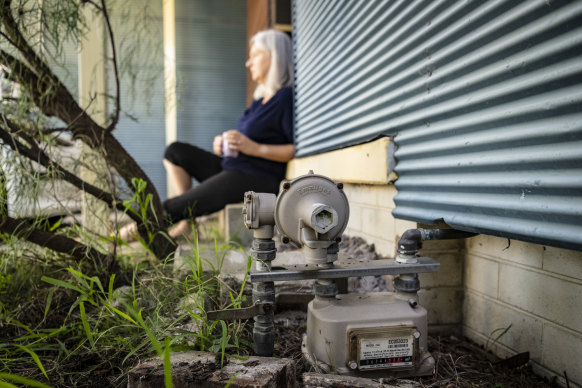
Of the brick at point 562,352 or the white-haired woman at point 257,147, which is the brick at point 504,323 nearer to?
the brick at point 562,352

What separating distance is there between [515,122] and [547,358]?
71 centimetres

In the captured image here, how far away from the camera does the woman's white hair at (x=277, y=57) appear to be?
3447 millimetres

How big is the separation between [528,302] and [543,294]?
0.07 m

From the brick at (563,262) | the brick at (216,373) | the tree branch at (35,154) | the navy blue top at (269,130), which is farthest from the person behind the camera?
the navy blue top at (269,130)

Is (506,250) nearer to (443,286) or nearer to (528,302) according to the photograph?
(528,302)

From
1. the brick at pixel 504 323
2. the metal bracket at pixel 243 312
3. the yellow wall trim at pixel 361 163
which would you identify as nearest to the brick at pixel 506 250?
the brick at pixel 504 323

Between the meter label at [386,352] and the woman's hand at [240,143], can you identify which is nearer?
the meter label at [386,352]

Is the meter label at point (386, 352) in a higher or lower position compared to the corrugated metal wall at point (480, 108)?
lower

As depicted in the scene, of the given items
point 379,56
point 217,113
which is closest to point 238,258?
point 379,56

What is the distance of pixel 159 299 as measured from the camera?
5.40ft

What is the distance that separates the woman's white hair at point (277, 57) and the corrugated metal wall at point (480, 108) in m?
1.42

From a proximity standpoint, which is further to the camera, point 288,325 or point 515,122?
point 288,325

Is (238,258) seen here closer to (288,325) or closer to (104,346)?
(288,325)

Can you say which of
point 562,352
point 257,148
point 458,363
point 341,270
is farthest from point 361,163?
point 257,148
